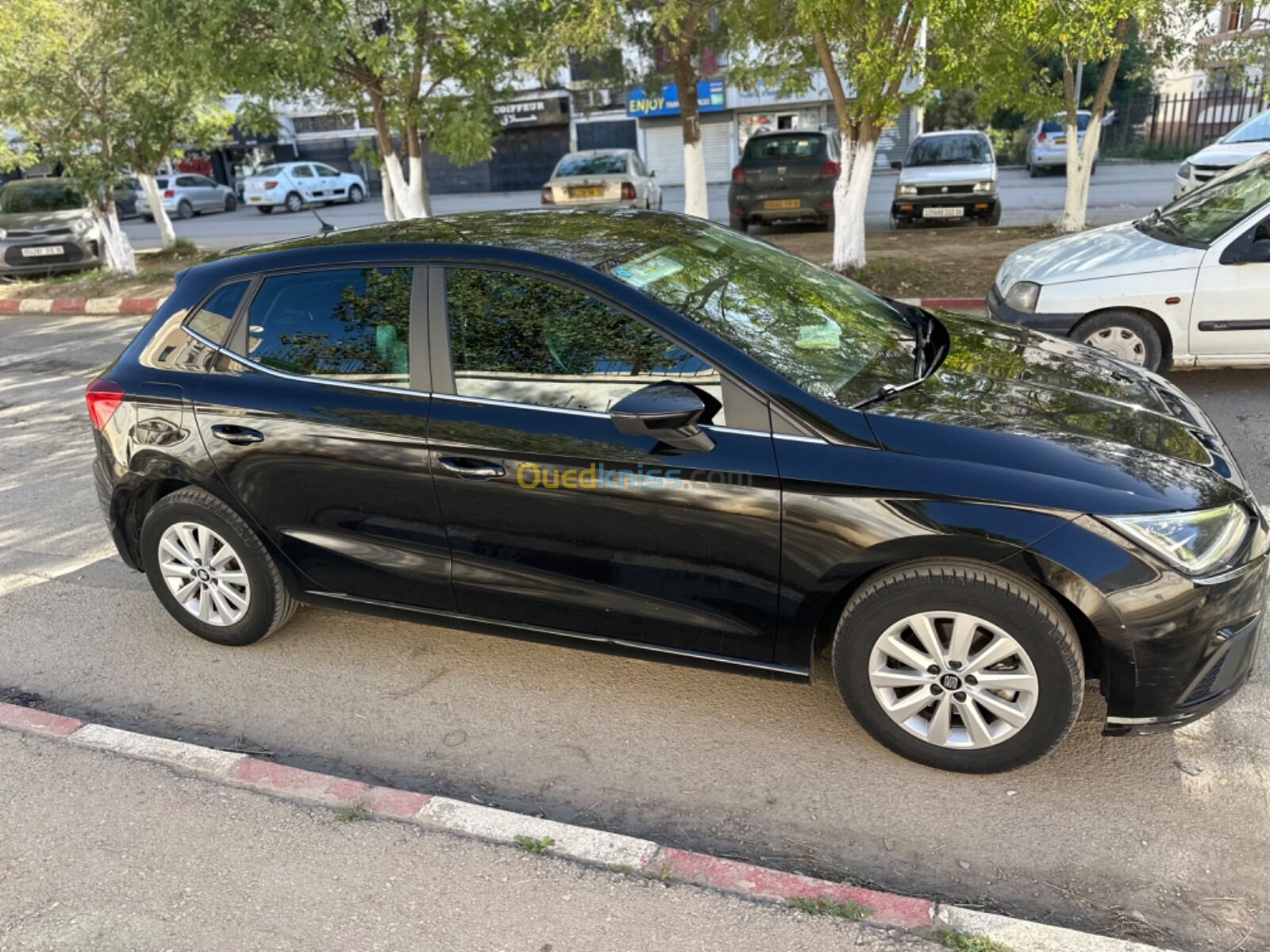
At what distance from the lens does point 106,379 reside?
410 cm

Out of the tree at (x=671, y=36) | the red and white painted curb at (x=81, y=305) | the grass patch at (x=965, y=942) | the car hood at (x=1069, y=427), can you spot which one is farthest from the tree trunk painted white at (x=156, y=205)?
the grass patch at (x=965, y=942)

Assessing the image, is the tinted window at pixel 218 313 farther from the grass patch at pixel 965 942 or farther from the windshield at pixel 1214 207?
the windshield at pixel 1214 207

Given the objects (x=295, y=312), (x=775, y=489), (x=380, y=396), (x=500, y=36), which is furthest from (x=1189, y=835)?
(x=500, y=36)

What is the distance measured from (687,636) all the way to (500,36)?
10.0m

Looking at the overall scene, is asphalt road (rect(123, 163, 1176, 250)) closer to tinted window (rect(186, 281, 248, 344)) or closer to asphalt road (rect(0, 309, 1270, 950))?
tinted window (rect(186, 281, 248, 344))

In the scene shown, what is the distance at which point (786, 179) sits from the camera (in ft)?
48.0

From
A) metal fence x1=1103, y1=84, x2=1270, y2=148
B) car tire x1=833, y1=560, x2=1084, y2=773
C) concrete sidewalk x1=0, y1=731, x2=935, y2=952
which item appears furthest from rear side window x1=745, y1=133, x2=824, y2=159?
metal fence x1=1103, y1=84, x2=1270, y2=148

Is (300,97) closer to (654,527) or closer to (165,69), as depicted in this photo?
(165,69)

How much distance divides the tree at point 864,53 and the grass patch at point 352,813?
23.8 feet

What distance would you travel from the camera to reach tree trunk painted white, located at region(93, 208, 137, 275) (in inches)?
576

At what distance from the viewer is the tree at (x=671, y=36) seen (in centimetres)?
971

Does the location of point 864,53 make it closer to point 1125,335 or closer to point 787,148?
point 1125,335

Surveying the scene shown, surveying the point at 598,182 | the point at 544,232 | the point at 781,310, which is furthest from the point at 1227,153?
the point at 544,232

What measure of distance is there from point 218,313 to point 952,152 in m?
14.8
